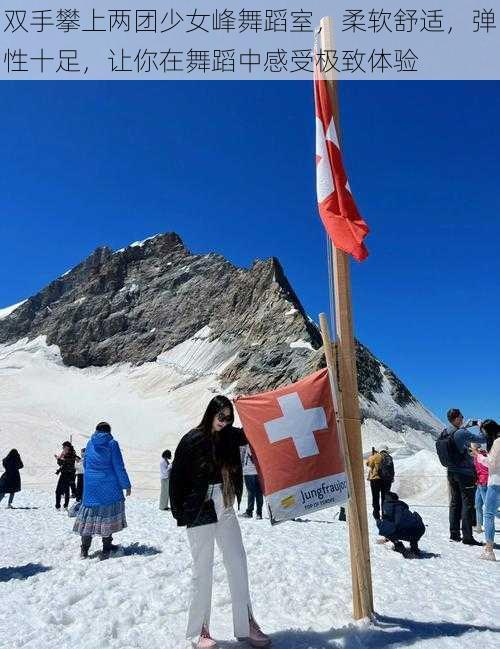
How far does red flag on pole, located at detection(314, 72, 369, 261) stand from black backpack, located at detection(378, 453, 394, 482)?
29.3 feet

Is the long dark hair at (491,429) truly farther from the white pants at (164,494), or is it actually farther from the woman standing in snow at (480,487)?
the white pants at (164,494)

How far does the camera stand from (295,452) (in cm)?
535

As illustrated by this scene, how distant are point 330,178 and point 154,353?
83614mm

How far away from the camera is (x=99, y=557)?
8766mm

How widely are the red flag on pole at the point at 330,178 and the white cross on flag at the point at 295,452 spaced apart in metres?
1.87

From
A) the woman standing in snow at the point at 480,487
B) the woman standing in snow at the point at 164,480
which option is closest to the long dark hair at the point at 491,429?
the woman standing in snow at the point at 480,487

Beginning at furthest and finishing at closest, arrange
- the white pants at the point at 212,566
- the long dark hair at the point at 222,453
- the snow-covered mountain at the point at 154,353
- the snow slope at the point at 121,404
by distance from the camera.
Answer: the snow-covered mountain at the point at 154,353 → the snow slope at the point at 121,404 → the long dark hair at the point at 222,453 → the white pants at the point at 212,566

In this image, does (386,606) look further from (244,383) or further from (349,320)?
(244,383)

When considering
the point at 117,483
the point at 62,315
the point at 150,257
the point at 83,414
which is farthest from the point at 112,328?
the point at 117,483

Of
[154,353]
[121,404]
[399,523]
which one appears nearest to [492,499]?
[399,523]

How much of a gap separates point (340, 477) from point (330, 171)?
3.25m

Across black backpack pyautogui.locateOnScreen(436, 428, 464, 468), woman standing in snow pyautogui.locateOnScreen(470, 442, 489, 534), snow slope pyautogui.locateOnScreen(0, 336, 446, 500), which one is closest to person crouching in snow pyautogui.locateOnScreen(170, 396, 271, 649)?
black backpack pyautogui.locateOnScreen(436, 428, 464, 468)

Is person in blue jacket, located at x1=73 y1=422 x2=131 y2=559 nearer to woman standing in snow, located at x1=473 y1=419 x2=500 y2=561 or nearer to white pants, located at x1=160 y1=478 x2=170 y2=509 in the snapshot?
woman standing in snow, located at x1=473 y1=419 x2=500 y2=561

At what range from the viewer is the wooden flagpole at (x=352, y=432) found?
5.31 metres
